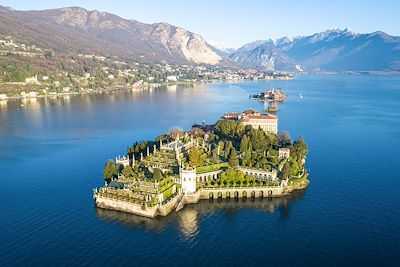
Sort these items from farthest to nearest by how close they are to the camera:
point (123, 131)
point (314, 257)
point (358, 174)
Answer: point (123, 131)
point (358, 174)
point (314, 257)

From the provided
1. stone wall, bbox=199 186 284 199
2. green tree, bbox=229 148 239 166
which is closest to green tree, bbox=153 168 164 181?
stone wall, bbox=199 186 284 199

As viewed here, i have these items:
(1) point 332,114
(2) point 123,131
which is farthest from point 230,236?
(1) point 332,114

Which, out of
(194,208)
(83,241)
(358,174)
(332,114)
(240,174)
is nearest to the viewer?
(83,241)

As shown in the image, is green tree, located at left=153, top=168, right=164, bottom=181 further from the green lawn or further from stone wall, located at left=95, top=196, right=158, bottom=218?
the green lawn

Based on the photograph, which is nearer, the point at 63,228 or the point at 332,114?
the point at 63,228

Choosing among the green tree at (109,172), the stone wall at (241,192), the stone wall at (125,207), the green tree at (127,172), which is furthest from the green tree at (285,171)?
the green tree at (109,172)

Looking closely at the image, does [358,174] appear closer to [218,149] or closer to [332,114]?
[218,149]

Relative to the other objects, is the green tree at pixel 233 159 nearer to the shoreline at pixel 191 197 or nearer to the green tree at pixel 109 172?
the shoreline at pixel 191 197
